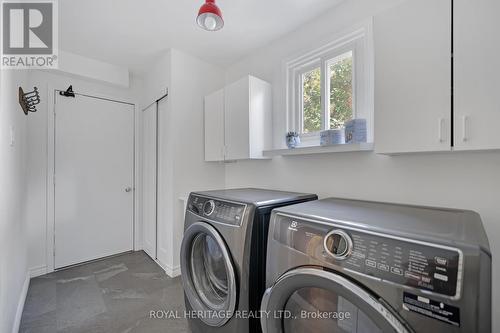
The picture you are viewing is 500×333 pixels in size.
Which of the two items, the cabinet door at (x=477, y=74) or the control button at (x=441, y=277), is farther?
the cabinet door at (x=477, y=74)

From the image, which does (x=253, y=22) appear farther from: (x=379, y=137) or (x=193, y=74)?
(x=379, y=137)

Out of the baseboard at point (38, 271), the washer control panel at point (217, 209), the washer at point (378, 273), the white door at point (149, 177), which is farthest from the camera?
the white door at point (149, 177)

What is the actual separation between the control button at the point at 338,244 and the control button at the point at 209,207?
79 cm

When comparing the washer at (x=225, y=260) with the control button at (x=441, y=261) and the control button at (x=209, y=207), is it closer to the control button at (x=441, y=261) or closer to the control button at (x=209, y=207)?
the control button at (x=209, y=207)

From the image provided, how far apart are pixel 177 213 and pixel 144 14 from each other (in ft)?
6.23

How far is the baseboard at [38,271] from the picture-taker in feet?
7.87

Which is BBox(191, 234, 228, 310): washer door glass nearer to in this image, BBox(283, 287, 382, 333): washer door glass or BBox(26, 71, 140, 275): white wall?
BBox(283, 287, 382, 333): washer door glass

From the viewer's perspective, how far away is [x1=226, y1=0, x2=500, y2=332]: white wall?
3.73ft

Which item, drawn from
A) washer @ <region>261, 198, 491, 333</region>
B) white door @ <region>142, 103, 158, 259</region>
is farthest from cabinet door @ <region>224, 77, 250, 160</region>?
washer @ <region>261, 198, 491, 333</region>

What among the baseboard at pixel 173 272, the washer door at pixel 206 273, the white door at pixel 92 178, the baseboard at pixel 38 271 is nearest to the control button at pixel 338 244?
the washer door at pixel 206 273

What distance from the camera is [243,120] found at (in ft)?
7.01

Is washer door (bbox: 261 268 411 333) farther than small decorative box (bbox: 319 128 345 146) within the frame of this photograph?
No

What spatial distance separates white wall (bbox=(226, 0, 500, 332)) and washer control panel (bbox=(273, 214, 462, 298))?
2.77ft

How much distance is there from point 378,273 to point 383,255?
0.06m
